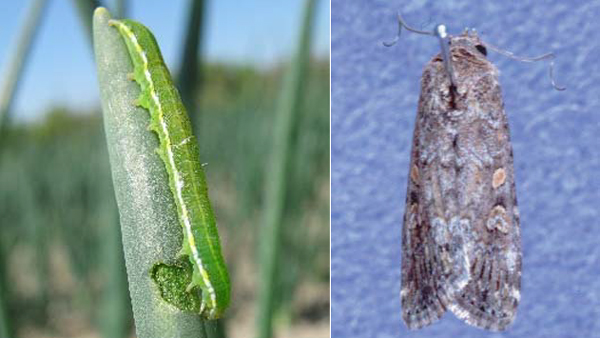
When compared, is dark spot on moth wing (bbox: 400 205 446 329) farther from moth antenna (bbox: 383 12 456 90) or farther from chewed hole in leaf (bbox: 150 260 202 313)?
chewed hole in leaf (bbox: 150 260 202 313)

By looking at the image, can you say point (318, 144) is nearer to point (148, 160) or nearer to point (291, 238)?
point (291, 238)

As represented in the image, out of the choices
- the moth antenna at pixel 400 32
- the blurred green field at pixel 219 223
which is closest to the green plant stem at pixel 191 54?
the moth antenna at pixel 400 32

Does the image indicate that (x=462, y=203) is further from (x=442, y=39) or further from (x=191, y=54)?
(x=191, y=54)

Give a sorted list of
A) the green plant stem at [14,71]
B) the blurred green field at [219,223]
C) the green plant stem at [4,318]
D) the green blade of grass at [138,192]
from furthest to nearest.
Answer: the blurred green field at [219,223] < the green plant stem at [14,71] < the green plant stem at [4,318] < the green blade of grass at [138,192]

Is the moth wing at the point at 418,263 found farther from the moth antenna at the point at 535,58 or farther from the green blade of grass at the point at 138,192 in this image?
the green blade of grass at the point at 138,192

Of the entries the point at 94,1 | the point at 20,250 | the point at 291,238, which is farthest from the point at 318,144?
the point at 94,1

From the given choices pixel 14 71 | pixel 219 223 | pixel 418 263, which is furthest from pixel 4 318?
pixel 219 223

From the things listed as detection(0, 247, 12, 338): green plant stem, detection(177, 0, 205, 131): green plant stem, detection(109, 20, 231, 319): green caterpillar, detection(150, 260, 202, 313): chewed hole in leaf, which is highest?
detection(177, 0, 205, 131): green plant stem

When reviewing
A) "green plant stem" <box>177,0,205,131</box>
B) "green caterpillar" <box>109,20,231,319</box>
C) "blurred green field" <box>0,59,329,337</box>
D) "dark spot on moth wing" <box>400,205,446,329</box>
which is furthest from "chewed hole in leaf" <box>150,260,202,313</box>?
"blurred green field" <box>0,59,329,337</box>

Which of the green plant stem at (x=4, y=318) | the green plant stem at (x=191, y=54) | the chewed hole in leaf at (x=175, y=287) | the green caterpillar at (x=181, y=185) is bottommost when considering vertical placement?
the green plant stem at (x=4, y=318)
